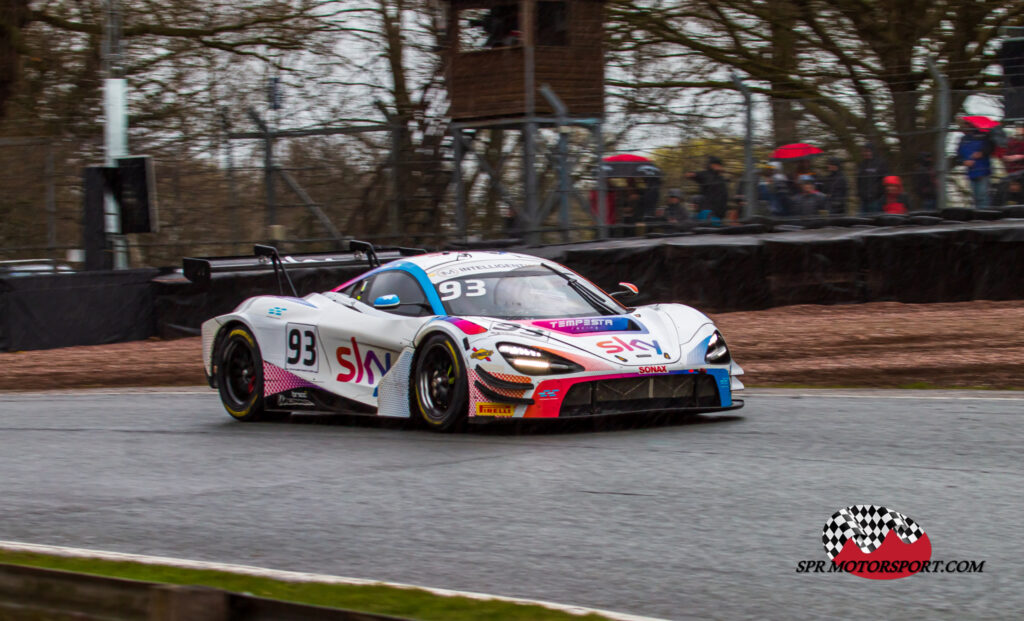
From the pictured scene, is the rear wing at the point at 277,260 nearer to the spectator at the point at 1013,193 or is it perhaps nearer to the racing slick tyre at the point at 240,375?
the racing slick tyre at the point at 240,375

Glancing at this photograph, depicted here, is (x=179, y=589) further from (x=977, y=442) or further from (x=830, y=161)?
(x=830, y=161)

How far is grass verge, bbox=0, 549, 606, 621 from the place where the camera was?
3695 millimetres

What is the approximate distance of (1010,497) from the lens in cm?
541

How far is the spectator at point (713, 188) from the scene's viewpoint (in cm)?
1620

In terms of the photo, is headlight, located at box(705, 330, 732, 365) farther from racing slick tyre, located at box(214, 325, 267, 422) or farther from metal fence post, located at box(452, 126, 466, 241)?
metal fence post, located at box(452, 126, 466, 241)

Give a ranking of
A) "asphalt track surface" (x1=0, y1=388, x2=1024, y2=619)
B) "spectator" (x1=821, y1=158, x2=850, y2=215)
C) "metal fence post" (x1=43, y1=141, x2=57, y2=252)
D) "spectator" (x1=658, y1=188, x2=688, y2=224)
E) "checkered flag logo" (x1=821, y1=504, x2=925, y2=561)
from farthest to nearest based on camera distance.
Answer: "metal fence post" (x1=43, y1=141, x2=57, y2=252) < "spectator" (x1=658, y1=188, x2=688, y2=224) < "spectator" (x1=821, y1=158, x2=850, y2=215) < "checkered flag logo" (x1=821, y1=504, x2=925, y2=561) < "asphalt track surface" (x1=0, y1=388, x2=1024, y2=619)

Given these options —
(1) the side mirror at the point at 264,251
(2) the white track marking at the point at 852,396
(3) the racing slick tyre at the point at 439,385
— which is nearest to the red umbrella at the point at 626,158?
(2) the white track marking at the point at 852,396

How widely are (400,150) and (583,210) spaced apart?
320cm

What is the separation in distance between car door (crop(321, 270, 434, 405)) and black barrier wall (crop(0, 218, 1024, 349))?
19.2 ft

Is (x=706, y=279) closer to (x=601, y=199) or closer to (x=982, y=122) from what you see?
(x=601, y=199)

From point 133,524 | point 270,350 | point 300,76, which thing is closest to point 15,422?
point 270,350

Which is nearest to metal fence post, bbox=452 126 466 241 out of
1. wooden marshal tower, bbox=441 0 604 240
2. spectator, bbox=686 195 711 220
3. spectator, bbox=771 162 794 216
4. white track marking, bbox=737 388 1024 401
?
wooden marshal tower, bbox=441 0 604 240

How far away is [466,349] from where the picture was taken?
7.89 m

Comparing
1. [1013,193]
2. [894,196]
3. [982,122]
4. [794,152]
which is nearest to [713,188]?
[794,152]
